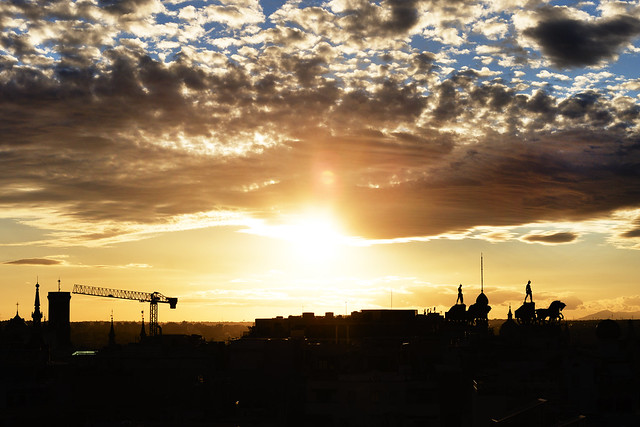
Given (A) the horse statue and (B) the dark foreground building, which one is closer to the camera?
(B) the dark foreground building

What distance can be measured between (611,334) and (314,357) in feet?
152

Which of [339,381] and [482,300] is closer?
[339,381]

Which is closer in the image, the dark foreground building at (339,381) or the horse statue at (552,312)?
the dark foreground building at (339,381)

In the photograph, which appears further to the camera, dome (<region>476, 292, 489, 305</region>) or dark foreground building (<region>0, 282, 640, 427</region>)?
dome (<region>476, 292, 489, 305</region>)

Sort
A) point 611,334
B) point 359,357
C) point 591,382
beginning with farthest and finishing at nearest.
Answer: point 359,357 → point 611,334 → point 591,382

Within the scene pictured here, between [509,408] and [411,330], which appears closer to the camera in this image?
[509,408]

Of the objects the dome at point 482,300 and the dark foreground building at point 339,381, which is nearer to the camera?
the dark foreground building at point 339,381

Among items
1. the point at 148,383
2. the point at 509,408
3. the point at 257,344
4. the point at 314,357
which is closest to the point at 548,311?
the point at 314,357

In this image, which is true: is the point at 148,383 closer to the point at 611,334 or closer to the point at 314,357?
the point at 314,357

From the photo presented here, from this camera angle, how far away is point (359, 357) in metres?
130

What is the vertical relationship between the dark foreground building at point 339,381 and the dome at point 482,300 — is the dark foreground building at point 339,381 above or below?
below

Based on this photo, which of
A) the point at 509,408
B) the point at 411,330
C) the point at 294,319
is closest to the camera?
the point at 509,408

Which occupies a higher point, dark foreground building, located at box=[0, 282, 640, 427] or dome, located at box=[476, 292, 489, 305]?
dome, located at box=[476, 292, 489, 305]

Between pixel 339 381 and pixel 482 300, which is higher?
pixel 482 300
